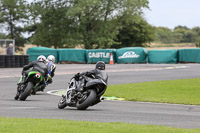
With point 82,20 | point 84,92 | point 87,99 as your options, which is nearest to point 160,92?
point 84,92

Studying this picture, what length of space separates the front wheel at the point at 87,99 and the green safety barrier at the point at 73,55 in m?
29.8

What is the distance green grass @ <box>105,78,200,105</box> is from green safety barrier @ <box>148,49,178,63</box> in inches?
762

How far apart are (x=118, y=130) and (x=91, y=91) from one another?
3.75 meters

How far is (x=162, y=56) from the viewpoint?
131 feet

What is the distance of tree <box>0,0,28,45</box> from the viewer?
273ft

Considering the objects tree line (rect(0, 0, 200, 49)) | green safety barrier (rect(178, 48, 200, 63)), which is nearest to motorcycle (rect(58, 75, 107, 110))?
green safety barrier (rect(178, 48, 200, 63))

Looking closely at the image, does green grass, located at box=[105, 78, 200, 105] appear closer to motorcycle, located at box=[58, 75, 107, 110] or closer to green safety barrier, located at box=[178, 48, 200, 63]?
motorcycle, located at box=[58, 75, 107, 110]

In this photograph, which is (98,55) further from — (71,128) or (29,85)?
(71,128)

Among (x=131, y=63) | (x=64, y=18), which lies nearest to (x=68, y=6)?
(x=64, y=18)

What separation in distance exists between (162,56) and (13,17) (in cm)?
4971

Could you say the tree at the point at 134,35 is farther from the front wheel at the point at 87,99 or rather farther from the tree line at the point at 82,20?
the front wheel at the point at 87,99

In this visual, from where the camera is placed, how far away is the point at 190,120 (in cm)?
1005

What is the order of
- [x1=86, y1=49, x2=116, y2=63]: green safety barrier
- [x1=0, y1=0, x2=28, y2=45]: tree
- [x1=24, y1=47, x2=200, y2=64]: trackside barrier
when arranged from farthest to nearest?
[x1=0, y1=0, x2=28, y2=45]: tree
[x1=86, y1=49, x2=116, y2=63]: green safety barrier
[x1=24, y1=47, x2=200, y2=64]: trackside barrier

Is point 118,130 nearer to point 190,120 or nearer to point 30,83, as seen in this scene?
point 190,120
